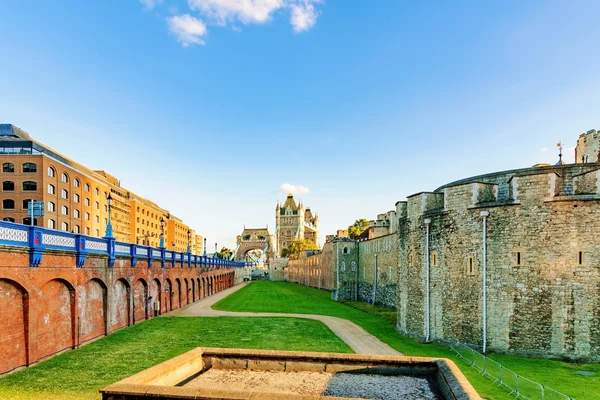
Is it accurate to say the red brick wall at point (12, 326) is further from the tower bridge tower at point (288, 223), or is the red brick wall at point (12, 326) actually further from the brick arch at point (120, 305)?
the tower bridge tower at point (288, 223)

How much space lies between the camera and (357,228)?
304 feet

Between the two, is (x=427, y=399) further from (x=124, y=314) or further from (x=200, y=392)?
(x=124, y=314)

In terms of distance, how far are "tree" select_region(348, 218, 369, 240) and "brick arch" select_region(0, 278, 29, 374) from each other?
7792 cm

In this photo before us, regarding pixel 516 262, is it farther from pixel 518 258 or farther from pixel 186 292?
pixel 186 292

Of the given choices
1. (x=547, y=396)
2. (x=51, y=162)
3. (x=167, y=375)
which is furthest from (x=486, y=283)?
(x=51, y=162)

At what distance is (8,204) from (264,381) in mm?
60888

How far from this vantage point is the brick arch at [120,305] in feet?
76.4

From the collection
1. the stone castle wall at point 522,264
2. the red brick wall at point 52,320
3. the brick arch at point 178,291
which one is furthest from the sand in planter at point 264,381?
the brick arch at point 178,291

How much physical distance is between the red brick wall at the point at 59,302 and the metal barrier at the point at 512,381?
1788 cm

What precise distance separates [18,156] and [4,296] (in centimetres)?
4911

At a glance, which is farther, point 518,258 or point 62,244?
point 518,258

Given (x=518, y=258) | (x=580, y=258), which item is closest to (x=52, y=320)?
(x=518, y=258)

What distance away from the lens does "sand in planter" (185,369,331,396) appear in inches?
298

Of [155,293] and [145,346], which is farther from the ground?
[155,293]
